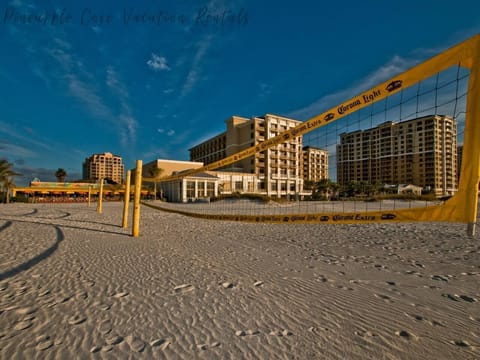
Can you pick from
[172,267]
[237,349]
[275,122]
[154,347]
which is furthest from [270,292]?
[275,122]

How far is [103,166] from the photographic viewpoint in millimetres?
117000

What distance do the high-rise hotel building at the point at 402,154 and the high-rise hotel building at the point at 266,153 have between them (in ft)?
91.2

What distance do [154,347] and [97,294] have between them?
132 centimetres

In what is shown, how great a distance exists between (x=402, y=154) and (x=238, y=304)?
563 cm

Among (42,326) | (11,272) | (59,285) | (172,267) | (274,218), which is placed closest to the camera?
(42,326)

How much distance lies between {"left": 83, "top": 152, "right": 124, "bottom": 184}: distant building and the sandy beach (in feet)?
408

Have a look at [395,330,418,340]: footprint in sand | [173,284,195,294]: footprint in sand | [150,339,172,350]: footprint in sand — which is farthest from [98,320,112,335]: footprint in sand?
[395,330,418,340]: footprint in sand

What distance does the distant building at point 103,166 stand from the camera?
378 ft

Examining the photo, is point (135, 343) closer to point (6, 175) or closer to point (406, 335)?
point (406, 335)

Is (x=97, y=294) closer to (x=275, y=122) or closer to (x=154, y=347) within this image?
(x=154, y=347)

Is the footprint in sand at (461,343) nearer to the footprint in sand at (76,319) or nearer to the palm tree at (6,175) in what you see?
the footprint in sand at (76,319)

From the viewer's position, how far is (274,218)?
603 cm

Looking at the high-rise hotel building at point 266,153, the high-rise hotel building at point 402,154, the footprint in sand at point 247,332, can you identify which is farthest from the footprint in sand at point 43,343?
the high-rise hotel building at point 266,153

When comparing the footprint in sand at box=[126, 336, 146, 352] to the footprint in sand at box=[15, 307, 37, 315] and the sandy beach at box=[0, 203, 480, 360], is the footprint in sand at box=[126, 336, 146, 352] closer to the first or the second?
the sandy beach at box=[0, 203, 480, 360]
